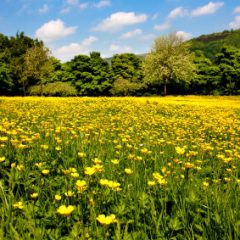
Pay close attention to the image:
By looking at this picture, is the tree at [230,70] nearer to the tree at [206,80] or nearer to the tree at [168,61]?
the tree at [206,80]

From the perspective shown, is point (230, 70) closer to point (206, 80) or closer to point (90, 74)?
point (206, 80)

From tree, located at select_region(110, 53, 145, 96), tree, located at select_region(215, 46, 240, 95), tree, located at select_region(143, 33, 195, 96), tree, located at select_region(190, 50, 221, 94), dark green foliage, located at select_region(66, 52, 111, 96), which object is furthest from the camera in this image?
tree, located at select_region(190, 50, 221, 94)

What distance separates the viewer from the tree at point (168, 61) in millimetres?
50125

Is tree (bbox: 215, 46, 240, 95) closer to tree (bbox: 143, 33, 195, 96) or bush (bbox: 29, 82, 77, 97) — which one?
tree (bbox: 143, 33, 195, 96)

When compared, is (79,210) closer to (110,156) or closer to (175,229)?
(175,229)

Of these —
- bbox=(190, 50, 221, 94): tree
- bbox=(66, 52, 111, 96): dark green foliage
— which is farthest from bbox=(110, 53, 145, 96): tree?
bbox=(190, 50, 221, 94): tree

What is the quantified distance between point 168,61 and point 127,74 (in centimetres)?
1385

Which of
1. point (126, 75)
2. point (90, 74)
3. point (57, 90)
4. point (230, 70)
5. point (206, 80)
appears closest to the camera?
point (57, 90)

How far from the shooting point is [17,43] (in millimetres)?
61719

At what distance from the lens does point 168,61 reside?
5044 cm

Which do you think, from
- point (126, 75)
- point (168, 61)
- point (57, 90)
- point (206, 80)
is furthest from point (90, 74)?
point (206, 80)

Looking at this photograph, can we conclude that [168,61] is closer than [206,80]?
Yes

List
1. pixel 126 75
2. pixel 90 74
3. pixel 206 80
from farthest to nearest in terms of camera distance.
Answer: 1. pixel 126 75
2. pixel 206 80
3. pixel 90 74

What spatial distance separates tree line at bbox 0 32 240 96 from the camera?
5138cm
